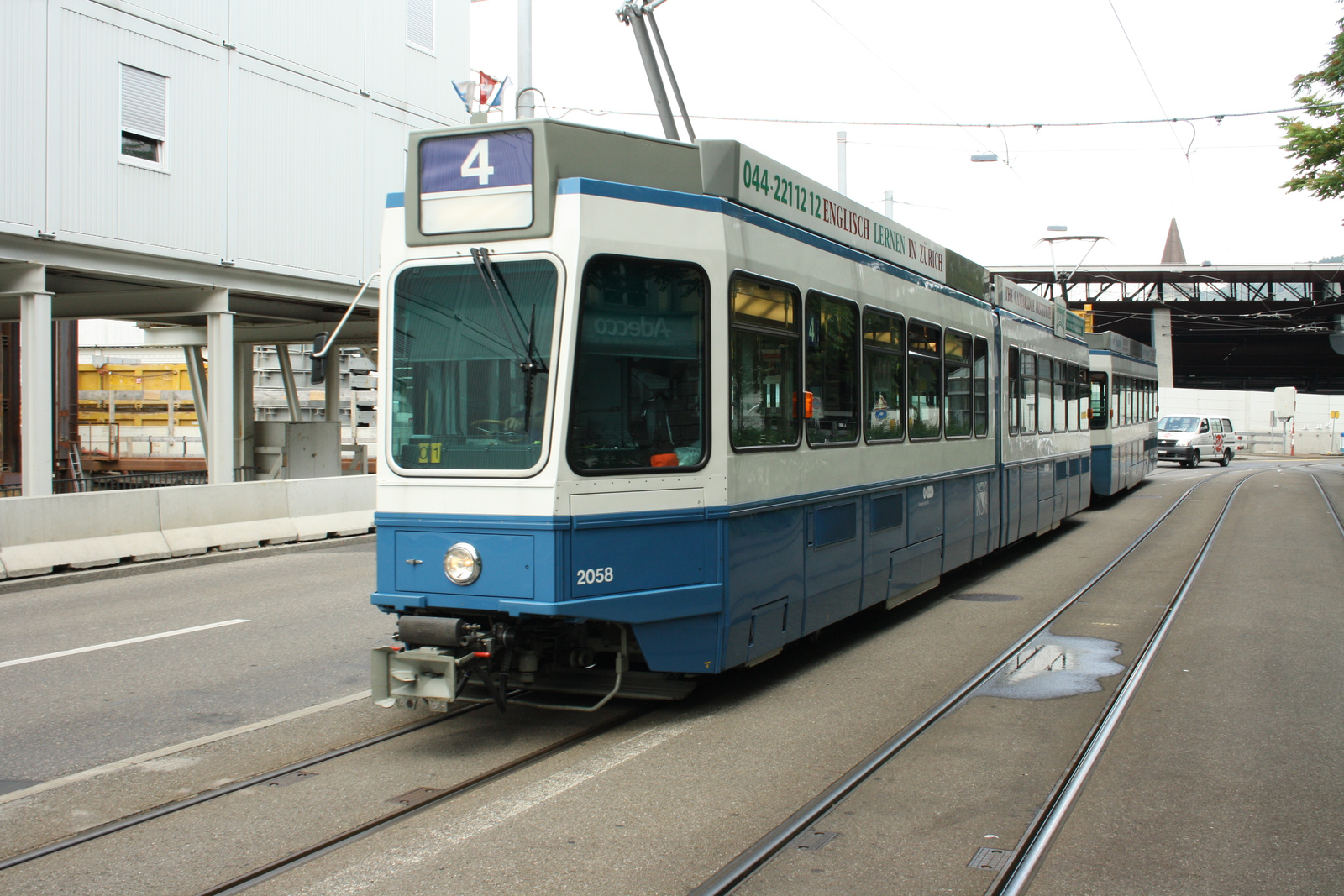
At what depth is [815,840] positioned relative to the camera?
4375 mm

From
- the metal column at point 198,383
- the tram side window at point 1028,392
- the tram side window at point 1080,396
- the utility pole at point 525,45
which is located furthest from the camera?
the metal column at point 198,383

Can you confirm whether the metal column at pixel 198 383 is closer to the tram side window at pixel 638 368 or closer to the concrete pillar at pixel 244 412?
the concrete pillar at pixel 244 412

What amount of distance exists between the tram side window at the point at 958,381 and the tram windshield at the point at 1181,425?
106 feet

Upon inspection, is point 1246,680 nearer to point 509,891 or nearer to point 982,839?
point 982,839

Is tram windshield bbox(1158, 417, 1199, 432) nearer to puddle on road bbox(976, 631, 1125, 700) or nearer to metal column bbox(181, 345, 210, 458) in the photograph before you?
metal column bbox(181, 345, 210, 458)

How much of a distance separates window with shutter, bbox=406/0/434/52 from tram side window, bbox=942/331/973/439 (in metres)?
16.2

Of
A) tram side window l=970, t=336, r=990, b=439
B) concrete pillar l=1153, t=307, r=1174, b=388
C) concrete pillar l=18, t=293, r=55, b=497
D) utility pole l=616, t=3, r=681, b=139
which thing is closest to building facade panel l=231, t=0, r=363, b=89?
concrete pillar l=18, t=293, r=55, b=497

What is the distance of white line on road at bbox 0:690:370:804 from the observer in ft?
16.5

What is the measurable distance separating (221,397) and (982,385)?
13.6m

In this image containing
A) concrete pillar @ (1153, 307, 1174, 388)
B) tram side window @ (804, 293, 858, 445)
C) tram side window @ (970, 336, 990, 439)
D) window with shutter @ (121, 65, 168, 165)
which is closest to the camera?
tram side window @ (804, 293, 858, 445)

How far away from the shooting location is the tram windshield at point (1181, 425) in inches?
1548

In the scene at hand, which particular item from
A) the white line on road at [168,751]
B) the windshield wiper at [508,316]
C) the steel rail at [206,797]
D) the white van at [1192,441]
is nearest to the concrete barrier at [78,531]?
the white line on road at [168,751]

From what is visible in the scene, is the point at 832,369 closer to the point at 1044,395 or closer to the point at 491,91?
the point at 1044,395

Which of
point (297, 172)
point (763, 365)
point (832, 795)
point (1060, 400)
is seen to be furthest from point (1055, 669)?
point (297, 172)
